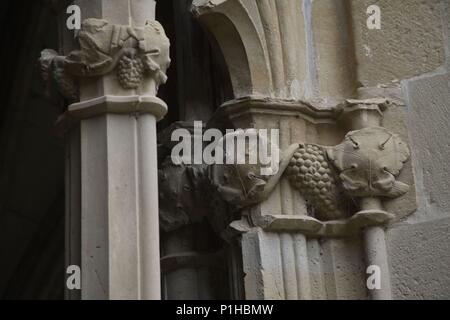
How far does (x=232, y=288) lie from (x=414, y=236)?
540 mm

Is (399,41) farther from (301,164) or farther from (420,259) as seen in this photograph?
(420,259)

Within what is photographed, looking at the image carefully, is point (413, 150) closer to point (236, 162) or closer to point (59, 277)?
point (236, 162)

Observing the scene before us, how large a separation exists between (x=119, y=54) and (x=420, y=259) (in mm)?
1050

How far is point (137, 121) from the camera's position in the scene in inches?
148

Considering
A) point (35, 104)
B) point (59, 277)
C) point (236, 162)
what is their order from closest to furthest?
point (236, 162) < point (35, 104) < point (59, 277)

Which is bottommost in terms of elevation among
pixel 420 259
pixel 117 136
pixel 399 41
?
pixel 420 259

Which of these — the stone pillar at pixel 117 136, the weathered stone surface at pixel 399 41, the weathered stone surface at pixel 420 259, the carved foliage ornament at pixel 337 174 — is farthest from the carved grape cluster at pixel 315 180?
the stone pillar at pixel 117 136

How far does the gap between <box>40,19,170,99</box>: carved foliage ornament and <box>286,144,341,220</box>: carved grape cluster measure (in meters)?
0.55

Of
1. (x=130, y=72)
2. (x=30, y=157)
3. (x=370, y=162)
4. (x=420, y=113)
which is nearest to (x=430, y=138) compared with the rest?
(x=420, y=113)

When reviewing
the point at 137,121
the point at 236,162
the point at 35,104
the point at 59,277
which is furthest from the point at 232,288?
the point at 59,277

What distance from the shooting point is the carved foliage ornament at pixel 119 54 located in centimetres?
376

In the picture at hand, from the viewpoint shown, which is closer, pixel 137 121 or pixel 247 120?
pixel 137 121

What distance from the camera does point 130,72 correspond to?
375 centimetres
